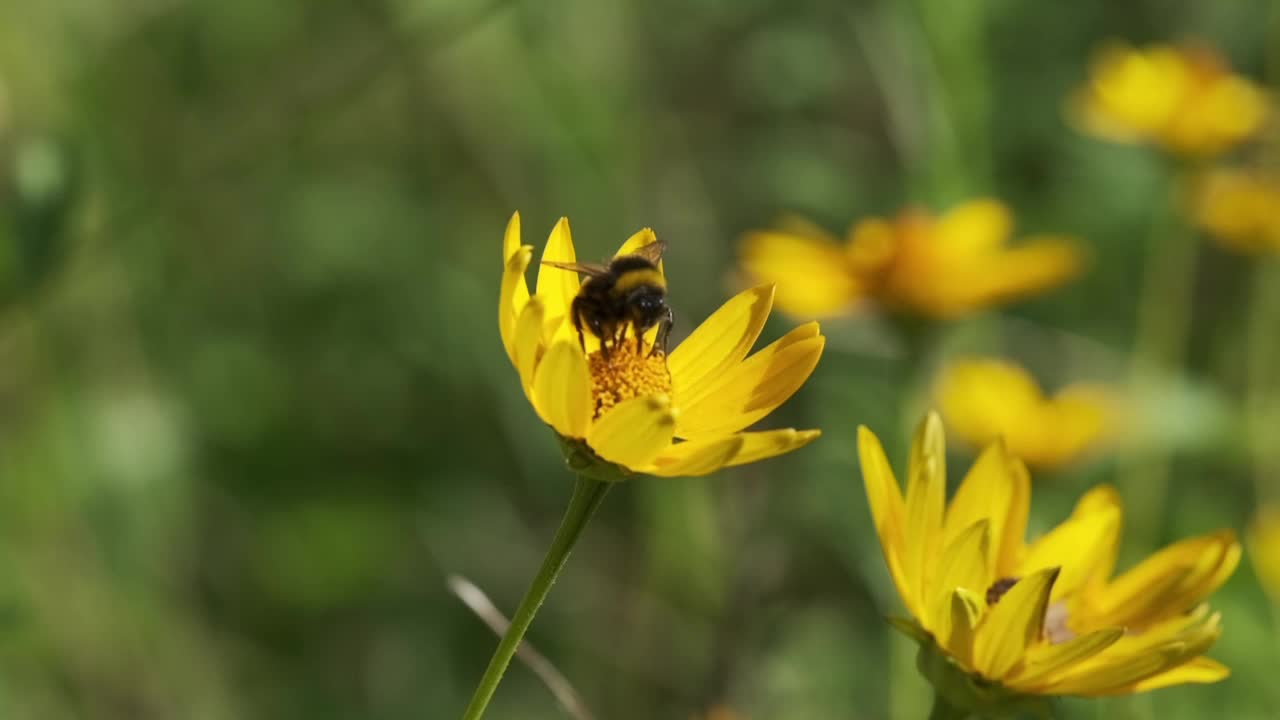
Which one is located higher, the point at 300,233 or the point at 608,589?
the point at 300,233

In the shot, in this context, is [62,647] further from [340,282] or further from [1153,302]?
[1153,302]

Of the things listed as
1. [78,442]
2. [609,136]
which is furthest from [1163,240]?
[78,442]

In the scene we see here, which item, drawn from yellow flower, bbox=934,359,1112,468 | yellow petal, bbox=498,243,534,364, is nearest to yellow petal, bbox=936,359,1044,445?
yellow flower, bbox=934,359,1112,468

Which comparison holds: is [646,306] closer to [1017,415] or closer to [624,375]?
[624,375]

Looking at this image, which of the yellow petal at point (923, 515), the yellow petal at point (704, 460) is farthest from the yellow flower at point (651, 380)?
the yellow petal at point (923, 515)

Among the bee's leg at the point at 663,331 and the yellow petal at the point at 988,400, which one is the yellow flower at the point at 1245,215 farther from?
the bee's leg at the point at 663,331

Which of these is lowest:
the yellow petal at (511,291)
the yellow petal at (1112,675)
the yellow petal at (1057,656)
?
the yellow petal at (1112,675)
